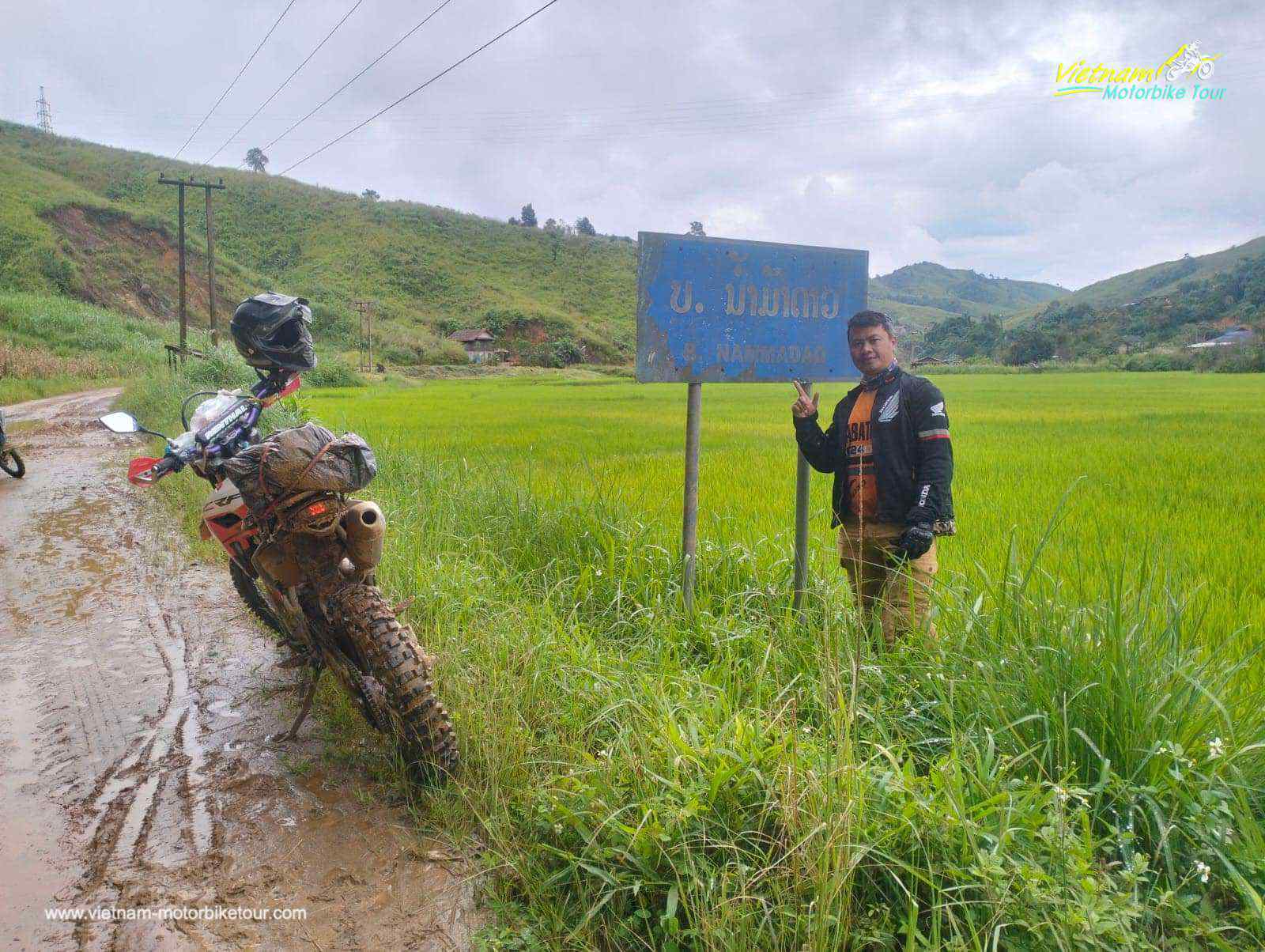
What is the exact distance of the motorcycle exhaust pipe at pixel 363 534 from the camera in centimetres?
274

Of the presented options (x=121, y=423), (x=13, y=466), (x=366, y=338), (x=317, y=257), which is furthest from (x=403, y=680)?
(x=317, y=257)

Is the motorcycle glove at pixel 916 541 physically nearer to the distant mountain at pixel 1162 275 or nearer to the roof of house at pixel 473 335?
the roof of house at pixel 473 335

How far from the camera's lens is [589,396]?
22219mm

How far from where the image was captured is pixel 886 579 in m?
3.29

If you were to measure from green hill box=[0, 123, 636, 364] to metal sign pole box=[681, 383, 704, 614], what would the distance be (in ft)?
153

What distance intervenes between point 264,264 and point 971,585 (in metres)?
66.4

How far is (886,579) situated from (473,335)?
53915mm

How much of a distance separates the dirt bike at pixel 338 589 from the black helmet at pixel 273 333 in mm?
285

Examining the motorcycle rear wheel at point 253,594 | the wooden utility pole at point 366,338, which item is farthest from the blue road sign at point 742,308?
the wooden utility pole at point 366,338

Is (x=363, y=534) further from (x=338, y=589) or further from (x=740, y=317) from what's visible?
(x=740, y=317)

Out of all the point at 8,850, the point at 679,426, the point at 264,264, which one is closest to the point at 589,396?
the point at 679,426

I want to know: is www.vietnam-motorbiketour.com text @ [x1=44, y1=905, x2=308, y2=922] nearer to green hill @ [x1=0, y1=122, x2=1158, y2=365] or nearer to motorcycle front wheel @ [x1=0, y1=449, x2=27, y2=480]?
motorcycle front wheel @ [x1=0, y1=449, x2=27, y2=480]

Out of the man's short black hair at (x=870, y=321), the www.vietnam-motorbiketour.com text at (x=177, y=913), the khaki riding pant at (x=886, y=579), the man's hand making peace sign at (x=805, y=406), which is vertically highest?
the man's short black hair at (x=870, y=321)

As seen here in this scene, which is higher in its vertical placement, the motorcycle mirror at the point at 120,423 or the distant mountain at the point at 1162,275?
the distant mountain at the point at 1162,275
